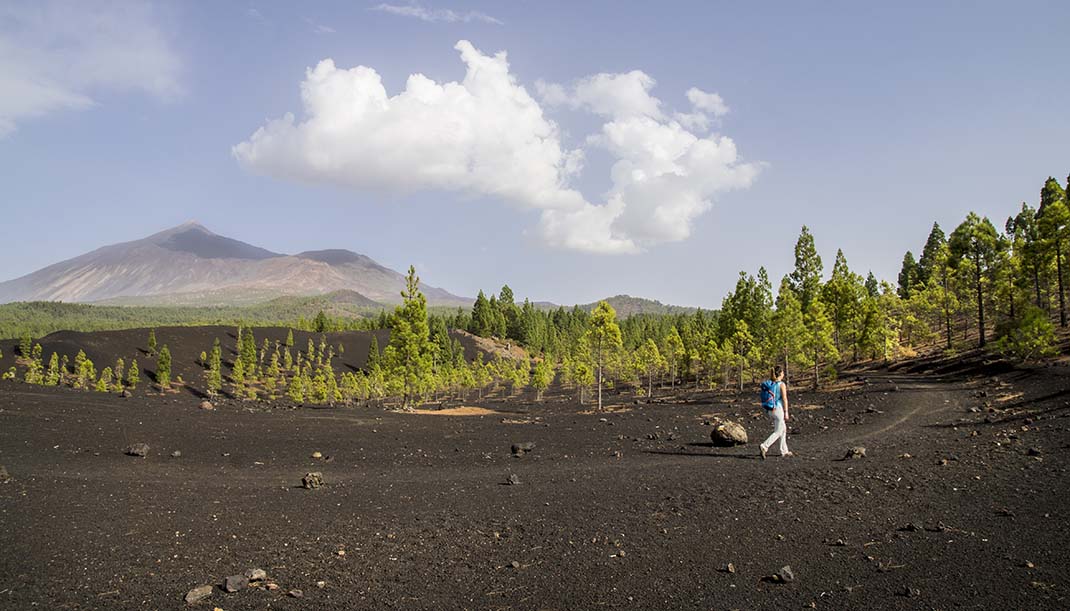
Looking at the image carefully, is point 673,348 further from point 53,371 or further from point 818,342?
point 53,371

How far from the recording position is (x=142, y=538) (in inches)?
311

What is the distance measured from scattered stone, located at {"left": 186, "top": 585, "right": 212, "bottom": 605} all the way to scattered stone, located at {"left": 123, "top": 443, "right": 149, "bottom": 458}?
1018 centimetres

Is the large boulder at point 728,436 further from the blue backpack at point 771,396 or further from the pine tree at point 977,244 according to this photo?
the pine tree at point 977,244

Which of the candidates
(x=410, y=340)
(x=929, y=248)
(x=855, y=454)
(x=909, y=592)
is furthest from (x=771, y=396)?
(x=929, y=248)

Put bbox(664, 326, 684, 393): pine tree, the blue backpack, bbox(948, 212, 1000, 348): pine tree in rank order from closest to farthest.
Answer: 1. the blue backpack
2. bbox(948, 212, 1000, 348): pine tree
3. bbox(664, 326, 684, 393): pine tree

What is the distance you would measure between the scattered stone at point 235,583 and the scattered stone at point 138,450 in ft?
33.1

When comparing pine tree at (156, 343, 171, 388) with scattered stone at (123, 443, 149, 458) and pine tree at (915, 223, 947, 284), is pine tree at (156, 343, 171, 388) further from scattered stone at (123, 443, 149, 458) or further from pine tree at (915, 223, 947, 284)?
pine tree at (915, 223, 947, 284)

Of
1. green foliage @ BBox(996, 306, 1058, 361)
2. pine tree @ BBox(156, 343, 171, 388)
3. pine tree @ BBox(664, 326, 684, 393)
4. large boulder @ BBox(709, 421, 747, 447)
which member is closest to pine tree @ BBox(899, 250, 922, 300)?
pine tree @ BBox(664, 326, 684, 393)

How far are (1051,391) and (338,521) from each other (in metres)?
27.8

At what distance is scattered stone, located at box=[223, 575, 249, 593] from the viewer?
248 inches

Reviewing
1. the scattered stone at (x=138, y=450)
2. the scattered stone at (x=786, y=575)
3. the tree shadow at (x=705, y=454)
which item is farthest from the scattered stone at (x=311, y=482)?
the scattered stone at (x=786, y=575)

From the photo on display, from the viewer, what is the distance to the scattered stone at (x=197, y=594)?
6.00m

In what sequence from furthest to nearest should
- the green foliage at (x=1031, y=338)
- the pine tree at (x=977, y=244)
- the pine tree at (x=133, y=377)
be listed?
the pine tree at (x=133, y=377) < the pine tree at (x=977, y=244) < the green foliage at (x=1031, y=338)

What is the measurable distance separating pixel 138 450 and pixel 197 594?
1048cm
